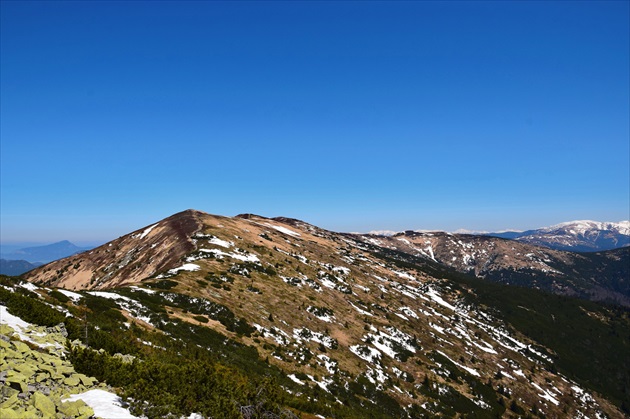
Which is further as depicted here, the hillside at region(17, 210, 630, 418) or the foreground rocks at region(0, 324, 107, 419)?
the hillside at region(17, 210, 630, 418)

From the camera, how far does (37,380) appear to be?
11711mm

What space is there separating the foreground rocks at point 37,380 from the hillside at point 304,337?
1.08 m

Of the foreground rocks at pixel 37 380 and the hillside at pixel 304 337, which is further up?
the foreground rocks at pixel 37 380

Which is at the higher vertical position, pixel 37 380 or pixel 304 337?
pixel 37 380

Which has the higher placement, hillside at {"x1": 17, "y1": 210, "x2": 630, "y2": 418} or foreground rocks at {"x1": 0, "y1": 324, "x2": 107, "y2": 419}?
foreground rocks at {"x1": 0, "y1": 324, "x2": 107, "y2": 419}

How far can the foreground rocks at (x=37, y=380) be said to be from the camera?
10.2m

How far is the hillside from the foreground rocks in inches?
42.7

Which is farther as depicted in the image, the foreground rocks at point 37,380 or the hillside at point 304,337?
the hillside at point 304,337

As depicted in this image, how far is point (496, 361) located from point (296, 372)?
58.5 metres

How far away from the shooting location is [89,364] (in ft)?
46.2

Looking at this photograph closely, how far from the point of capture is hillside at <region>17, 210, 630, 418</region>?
868 inches

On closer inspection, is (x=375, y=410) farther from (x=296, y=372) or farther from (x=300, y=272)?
(x=300, y=272)

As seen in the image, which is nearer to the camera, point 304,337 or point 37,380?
point 37,380

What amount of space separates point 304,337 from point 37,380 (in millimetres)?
37719
